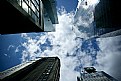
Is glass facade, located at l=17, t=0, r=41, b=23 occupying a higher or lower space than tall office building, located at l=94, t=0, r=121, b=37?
lower

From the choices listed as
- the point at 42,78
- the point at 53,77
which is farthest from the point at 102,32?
the point at 42,78

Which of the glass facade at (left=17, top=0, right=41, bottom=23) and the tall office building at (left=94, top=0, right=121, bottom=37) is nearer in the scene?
the glass facade at (left=17, top=0, right=41, bottom=23)

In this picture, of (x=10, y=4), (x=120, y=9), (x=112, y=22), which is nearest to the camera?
(x=10, y=4)

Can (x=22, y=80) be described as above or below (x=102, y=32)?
below

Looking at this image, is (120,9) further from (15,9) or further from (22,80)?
(22,80)

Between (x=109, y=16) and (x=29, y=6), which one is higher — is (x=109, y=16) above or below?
above

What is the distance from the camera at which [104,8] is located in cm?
5291

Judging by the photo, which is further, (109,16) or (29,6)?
(109,16)

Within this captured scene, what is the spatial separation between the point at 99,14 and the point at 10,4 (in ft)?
159

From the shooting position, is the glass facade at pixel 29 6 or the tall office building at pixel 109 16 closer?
the glass facade at pixel 29 6

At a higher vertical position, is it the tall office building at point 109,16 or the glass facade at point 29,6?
the tall office building at point 109,16

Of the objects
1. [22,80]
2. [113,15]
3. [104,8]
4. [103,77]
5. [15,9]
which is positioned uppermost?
[104,8]

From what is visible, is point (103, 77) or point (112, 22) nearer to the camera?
point (112, 22)

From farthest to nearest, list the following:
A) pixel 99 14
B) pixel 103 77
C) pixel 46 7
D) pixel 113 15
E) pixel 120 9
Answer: pixel 103 77, pixel 46 7, pixel 99 14, pixel 113 15, pixel 120 9
